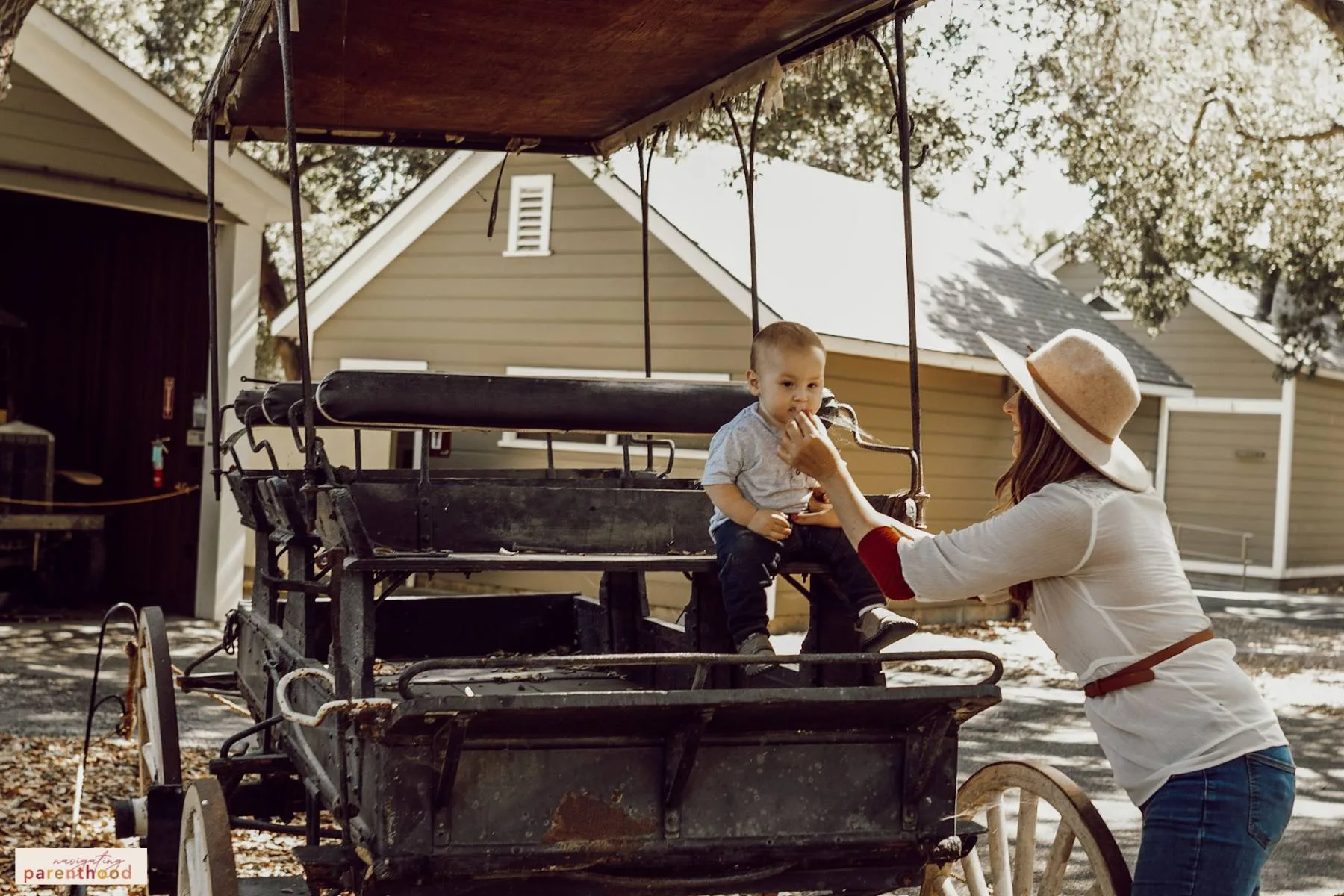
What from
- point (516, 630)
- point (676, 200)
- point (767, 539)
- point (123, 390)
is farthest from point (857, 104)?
point (767, 539)

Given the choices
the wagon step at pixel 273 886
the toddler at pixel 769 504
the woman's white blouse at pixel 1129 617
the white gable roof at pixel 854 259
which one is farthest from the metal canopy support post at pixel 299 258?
the white gable roof at pixel 854 259

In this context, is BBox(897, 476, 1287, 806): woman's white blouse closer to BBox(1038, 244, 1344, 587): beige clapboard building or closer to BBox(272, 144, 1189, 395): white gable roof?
BBox(272, 144, 1189, 395): white gable roof

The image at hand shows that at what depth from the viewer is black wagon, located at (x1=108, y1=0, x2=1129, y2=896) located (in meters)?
3.40

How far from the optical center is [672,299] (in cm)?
1508

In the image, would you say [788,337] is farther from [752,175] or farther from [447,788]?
[447,788]

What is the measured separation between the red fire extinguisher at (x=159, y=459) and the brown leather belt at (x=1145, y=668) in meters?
11.6

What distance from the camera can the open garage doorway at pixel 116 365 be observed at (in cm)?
1341

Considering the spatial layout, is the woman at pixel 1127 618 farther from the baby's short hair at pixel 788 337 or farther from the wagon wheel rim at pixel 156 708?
the wagon wheel rim at pixel 156 708

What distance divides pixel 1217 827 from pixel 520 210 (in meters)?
14.4

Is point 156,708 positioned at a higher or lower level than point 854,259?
lower

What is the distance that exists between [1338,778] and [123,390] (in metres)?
10.8

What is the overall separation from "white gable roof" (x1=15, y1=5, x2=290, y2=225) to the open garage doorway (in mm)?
1219

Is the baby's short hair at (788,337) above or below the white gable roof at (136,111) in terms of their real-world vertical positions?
below

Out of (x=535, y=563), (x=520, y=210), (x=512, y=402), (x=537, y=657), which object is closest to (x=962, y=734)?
(x=512, y=402)
